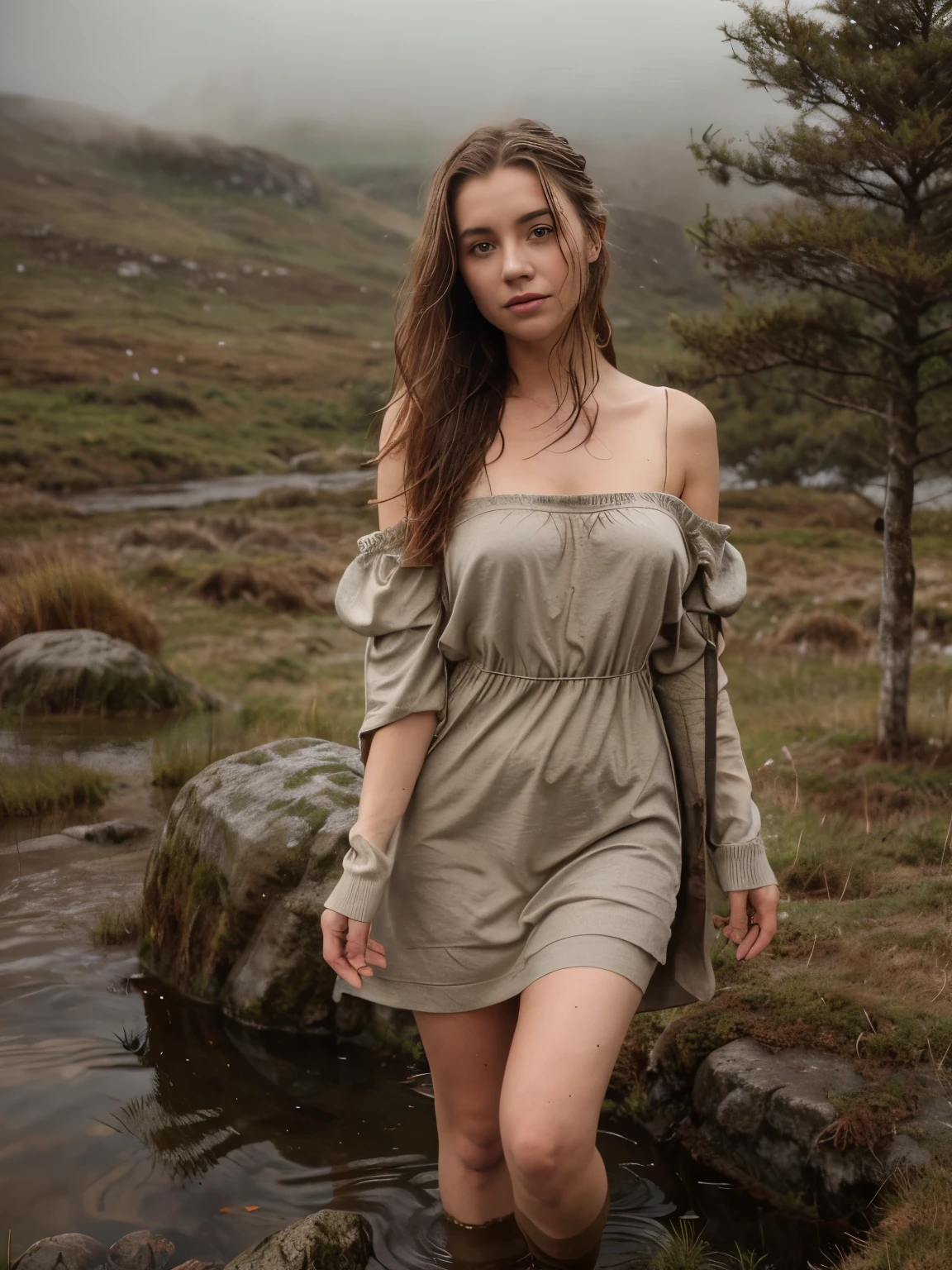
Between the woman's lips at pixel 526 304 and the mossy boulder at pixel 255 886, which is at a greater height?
the woman's lips at pixel 526 304

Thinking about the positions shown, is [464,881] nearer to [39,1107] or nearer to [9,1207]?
[9,1207]

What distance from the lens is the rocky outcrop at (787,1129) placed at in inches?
99.2

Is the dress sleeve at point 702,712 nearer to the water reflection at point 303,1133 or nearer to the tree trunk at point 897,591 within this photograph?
the water reflection at point 303,1133

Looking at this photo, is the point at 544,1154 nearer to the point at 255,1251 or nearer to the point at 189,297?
the point at 255,1251

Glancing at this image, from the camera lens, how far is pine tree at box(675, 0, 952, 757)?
531cm

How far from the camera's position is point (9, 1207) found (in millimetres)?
2715

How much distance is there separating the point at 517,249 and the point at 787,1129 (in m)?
1.99

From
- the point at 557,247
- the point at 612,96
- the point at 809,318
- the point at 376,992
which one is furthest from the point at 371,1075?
the point at 612,96

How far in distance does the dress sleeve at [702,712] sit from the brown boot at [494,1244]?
783 mm

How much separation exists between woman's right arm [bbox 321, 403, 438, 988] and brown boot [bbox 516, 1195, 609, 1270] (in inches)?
19.9

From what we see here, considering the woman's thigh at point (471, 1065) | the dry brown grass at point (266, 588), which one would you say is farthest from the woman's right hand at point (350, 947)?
the dry brown grass at point (266, 588)

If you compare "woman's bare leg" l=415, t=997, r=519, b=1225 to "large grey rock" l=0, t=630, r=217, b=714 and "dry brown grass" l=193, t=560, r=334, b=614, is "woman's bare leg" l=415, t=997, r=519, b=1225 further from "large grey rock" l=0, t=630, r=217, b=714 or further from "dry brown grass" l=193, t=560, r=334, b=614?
"dry brown grass" l=193, t=560, r=334, b=614

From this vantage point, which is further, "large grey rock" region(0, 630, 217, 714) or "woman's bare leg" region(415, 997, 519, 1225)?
"large grey rock" region(0, 630, 217, 714)

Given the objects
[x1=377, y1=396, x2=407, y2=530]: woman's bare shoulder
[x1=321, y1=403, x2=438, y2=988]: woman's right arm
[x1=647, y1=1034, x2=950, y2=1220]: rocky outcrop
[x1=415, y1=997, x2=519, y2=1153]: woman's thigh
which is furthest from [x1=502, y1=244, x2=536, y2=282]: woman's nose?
[x1=647, y1=1034, x2=950, y2=1220]: rocky outcrop
